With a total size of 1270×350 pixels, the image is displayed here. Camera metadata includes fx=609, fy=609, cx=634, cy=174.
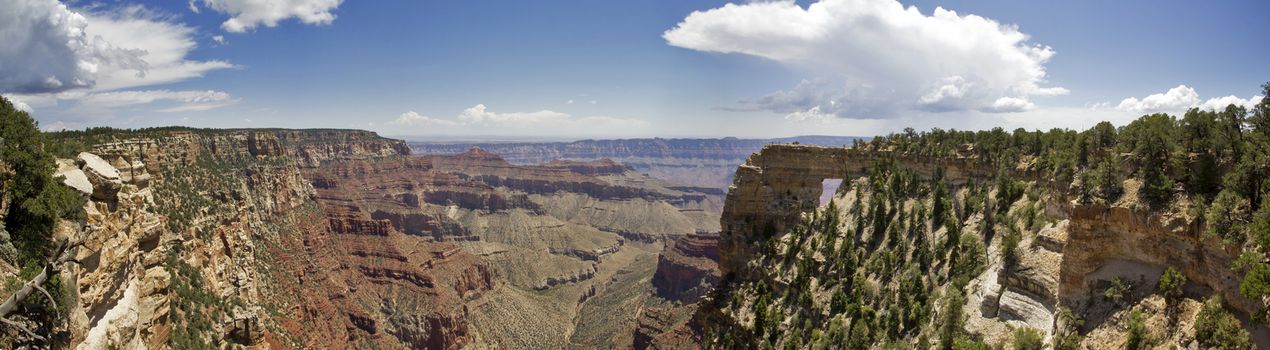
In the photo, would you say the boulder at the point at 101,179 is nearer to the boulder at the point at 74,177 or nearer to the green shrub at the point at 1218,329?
the boulder at the point at 74,177

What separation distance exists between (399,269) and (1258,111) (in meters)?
105

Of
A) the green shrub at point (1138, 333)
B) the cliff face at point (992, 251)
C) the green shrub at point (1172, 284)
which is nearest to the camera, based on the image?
the green shrub at point (1172, 284)

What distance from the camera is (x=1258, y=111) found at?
20359 mm

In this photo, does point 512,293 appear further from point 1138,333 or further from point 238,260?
point 1138,333

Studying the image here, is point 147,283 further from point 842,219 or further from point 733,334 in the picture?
point 842,219

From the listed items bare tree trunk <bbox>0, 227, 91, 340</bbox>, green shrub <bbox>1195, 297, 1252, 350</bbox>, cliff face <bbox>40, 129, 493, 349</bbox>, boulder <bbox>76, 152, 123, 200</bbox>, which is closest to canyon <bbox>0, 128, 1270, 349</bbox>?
boulder <bbox>76, 152, 123, 200</bbox>

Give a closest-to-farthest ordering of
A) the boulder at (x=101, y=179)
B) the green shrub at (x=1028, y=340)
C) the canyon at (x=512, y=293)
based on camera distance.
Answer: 1. the canyon at (x=512, y=293)
2. the green shrub at (x=1028, y=340)
3. the boulder at (x=101, y=179)

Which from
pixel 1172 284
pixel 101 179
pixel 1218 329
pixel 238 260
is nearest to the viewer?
pixel 1218 329

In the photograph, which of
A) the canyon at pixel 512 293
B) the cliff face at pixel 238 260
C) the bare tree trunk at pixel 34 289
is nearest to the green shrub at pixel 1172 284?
the canyon at pixel 512 293

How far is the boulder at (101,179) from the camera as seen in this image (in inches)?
984

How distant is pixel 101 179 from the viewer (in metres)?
25.1

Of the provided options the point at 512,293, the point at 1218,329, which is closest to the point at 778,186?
the point at 1218,329

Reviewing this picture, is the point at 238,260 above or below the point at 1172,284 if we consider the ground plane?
below

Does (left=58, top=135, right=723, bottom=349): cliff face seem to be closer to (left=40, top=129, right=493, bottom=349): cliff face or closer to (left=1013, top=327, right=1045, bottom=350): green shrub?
(left=40, top=129, right=493, bottom=349): cliff face
